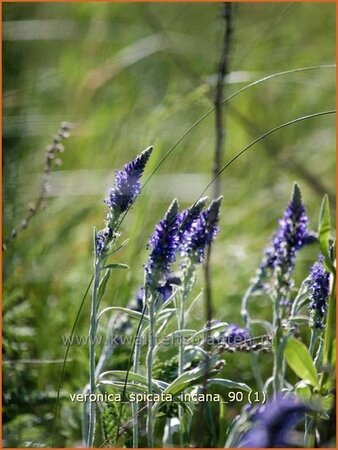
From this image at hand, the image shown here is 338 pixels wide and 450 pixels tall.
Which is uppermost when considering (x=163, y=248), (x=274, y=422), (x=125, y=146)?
(x=125, y=146)

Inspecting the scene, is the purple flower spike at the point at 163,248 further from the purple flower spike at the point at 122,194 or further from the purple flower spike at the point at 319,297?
the purple flower spike at the point at 319,297

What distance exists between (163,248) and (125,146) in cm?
126

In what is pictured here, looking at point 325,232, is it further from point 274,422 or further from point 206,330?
point 274,422

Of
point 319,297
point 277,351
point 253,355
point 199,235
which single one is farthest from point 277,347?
point 253,355

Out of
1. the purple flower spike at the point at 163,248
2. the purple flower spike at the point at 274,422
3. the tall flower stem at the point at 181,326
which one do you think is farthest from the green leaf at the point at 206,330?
the purple flower spike at the point at 274,422

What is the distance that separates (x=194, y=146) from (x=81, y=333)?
95 cm

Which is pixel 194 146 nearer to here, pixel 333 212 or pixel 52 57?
pixel 333 212

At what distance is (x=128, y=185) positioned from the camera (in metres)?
1.12

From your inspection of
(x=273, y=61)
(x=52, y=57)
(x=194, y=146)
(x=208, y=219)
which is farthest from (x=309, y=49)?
(x=208, y=219)

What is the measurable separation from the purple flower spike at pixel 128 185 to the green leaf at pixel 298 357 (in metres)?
0.29

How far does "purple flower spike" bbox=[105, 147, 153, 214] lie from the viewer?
1.11m

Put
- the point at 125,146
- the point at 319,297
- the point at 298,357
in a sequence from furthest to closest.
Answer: the point at 125,146, the point at 319,297, the point at 298,357

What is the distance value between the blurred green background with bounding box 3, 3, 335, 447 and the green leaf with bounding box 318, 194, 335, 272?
552mm

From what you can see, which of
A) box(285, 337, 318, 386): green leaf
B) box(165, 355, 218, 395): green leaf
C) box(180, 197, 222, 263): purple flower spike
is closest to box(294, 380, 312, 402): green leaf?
box(285, 337, 318, 386): green leaf
